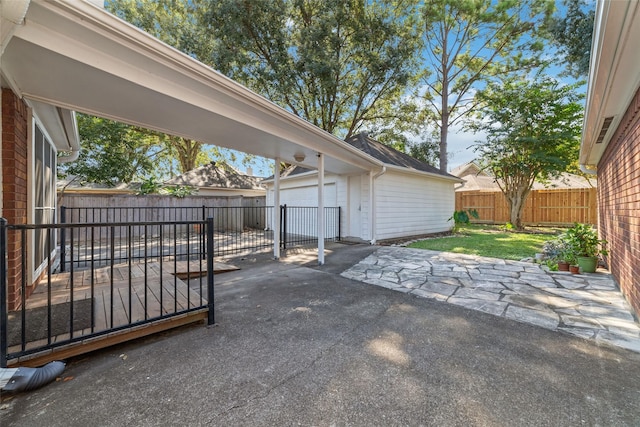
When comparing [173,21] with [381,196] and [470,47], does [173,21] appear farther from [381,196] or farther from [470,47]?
[470,47]

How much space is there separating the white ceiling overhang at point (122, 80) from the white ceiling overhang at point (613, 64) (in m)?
3.43

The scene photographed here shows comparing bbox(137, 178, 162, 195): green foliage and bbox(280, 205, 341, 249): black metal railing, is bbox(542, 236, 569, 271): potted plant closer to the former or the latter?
bbox(280, 205, 341, 249): black metal railing

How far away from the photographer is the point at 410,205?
9.85 m

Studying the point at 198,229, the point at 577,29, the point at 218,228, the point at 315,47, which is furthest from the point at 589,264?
the point at 218,228

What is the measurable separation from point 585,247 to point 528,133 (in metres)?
7.82

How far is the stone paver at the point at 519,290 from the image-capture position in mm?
2775

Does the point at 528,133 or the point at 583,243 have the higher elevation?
the point at 528,133

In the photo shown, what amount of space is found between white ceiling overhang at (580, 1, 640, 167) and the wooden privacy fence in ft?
35.4

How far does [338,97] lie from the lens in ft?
46.6

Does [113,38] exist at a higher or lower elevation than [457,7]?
lower

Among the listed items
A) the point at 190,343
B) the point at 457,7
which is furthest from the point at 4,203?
the point at 457,7

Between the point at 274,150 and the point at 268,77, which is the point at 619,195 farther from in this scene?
the point at 268,77

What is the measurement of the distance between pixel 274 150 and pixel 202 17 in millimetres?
8936

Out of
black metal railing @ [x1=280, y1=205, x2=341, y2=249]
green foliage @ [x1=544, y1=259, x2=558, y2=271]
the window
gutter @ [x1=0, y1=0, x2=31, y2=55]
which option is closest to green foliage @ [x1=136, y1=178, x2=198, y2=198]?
black metal railing @ [x1=280, y1=205, x2=341, y2=249]
